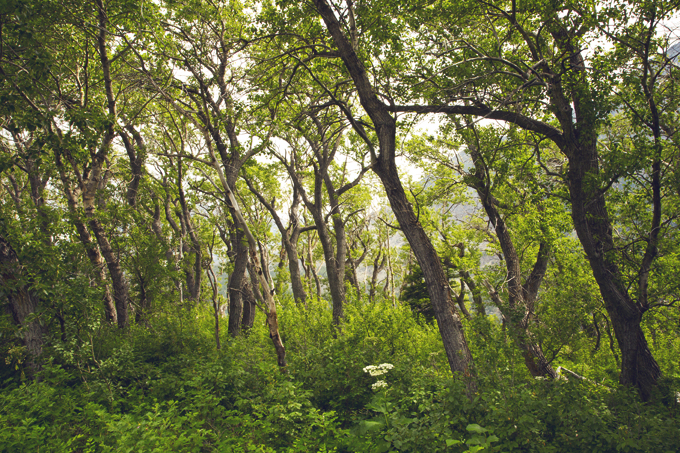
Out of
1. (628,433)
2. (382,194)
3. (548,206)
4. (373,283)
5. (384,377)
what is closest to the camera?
(628,433)

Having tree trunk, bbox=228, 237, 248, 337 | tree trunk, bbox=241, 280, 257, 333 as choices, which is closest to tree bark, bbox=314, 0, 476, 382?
tree trunk, bbox=228, 237, 248, 337

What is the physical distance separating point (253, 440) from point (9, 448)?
8.22 ft

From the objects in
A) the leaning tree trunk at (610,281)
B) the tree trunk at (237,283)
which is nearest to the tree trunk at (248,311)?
the tree trunk at (237,283)

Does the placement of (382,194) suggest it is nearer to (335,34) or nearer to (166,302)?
(166,302)

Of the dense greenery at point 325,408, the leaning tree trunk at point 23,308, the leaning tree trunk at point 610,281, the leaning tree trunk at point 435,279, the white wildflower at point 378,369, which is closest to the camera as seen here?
the dense greenery at point 325,408

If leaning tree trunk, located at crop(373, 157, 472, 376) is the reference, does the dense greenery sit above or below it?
below

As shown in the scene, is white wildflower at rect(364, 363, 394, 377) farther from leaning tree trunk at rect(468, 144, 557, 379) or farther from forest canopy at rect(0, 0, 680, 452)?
leaning tree trunk at rect(468, 144, 557, 379)

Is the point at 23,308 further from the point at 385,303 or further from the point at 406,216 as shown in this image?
the point at 385,303

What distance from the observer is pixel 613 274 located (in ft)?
18.9

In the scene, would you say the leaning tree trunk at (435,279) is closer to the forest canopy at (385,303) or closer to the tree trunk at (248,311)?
the forest canopy at (385,303)

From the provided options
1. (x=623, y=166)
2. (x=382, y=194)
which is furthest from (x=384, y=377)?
(x=382, y=194)

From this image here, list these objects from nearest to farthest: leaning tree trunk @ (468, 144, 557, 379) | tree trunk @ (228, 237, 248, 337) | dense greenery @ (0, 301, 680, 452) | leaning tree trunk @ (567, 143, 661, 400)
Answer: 1. dense greenery @ (0, 301, 680, 452)
2. leaning tree trunk @ (468, 144, 557, 379)
3. leaning tree trunk @ (567, 143, 661, 400)
4. tree trunk @ (228, 237, 248, 337)

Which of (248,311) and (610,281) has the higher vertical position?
(248,311)

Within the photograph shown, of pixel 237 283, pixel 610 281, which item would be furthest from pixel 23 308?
pixel 610 281
